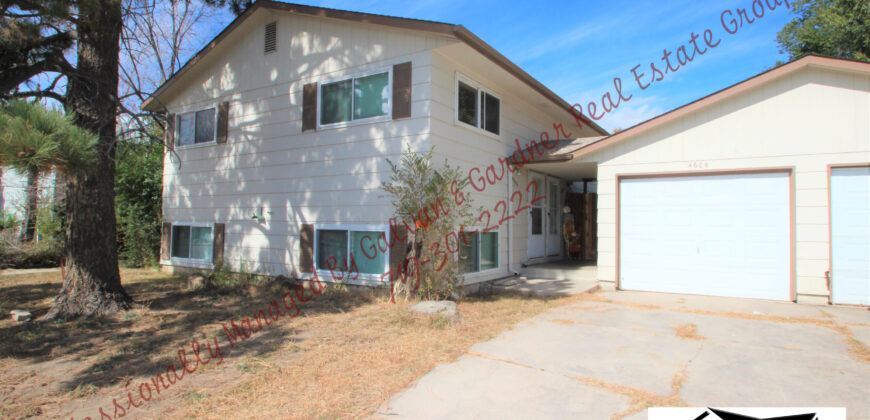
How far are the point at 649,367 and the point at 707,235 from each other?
14.8 ft

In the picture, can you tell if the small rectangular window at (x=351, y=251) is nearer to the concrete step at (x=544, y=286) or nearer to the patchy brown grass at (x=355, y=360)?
the patchy brown grass at (x=355, y=360)

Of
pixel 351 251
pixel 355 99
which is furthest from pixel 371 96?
pixel 351 251

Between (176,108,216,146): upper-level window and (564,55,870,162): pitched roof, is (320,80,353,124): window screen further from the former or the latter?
(564,55,870,162): pitched roof

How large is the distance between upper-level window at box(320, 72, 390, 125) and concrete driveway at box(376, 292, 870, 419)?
173 inches

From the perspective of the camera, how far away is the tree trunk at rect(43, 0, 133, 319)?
6.54 meters

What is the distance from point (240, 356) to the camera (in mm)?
4820

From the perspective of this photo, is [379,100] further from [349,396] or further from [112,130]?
[349,396]

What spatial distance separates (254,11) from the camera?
9.34 metres

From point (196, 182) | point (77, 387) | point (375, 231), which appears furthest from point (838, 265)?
point (196, 182)

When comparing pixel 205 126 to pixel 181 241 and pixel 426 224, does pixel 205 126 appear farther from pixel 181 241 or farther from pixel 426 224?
pixel 426 224

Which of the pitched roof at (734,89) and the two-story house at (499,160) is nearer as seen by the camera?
the pitched roof at (734,89)

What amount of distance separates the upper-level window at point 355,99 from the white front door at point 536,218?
163 inches

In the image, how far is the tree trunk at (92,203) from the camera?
21.5ft

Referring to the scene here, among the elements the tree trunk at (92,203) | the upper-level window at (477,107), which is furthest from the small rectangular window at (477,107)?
the tree trunk at (92,203)
